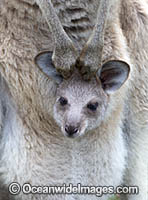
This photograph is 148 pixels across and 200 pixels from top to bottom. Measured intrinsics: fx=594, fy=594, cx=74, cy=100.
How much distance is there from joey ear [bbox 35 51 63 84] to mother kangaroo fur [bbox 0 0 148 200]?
0.10m

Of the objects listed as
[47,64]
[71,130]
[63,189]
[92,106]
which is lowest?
[63,189]

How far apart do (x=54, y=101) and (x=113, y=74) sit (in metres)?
0.47

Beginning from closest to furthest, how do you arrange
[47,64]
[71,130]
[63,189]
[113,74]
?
[71,130] < [47,64] < [113,74] < [63,189]

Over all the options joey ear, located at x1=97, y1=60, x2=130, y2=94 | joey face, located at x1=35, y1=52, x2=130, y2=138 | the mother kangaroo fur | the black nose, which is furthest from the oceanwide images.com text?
Answer: joey ear, located at x1=97, y1=60, x2=130, y2=94

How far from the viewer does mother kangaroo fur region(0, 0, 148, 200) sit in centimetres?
419

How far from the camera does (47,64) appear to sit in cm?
409

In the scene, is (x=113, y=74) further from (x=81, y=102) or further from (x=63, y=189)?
(x=63, y=189)

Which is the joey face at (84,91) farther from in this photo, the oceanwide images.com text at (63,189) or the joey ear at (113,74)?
the oceanwide images.com text at (63,189)

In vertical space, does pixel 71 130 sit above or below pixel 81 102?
below

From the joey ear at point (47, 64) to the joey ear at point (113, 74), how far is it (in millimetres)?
307

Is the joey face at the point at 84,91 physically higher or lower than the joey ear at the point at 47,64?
lower

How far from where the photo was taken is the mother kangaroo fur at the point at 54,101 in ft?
13.8

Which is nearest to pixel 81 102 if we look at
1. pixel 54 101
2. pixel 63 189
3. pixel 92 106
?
pixel 92 106

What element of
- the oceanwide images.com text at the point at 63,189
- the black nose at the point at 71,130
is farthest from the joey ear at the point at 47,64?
the oceanwide images.com text at the point at 63,189
